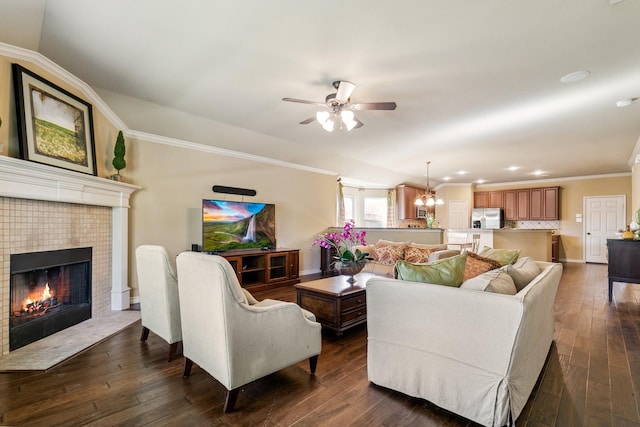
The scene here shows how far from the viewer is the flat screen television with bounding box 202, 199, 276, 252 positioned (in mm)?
4723

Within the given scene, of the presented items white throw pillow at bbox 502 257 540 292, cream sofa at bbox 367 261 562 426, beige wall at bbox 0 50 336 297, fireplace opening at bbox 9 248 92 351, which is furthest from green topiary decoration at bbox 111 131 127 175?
white throw pillow at bbox 502 257 540 292

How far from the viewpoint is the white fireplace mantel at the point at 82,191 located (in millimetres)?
2512

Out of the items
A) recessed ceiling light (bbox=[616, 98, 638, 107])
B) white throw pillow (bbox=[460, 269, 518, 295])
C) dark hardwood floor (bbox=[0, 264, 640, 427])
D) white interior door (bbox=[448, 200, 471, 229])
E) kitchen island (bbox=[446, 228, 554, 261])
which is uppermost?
recessed ceiling light (bbox=[616, 98, 638, 107])

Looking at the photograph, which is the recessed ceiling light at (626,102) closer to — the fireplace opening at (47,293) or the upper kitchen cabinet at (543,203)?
the upper kitchen cabinet at (543,203)

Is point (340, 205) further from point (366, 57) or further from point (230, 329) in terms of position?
point (230, 329)

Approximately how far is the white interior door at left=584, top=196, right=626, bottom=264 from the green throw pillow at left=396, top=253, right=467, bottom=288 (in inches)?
364

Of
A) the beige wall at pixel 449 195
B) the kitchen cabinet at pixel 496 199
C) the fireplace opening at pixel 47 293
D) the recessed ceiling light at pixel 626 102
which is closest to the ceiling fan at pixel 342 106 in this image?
the fireplace opening at pixel 47 293

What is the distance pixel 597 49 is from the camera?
8.43 feet

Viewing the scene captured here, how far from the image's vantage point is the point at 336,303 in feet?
9.64

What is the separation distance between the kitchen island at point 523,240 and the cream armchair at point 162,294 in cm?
700

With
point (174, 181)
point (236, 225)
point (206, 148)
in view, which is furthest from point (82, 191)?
point (236, 225)

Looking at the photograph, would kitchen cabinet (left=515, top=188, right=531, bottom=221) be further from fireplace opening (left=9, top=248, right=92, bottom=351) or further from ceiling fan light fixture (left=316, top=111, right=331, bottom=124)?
fireplace opening (left=9, top=248, right=92, bottom=351)

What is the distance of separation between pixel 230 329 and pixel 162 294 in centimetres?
111

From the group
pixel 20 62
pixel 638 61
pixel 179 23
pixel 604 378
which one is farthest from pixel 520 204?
pixel 20 62
